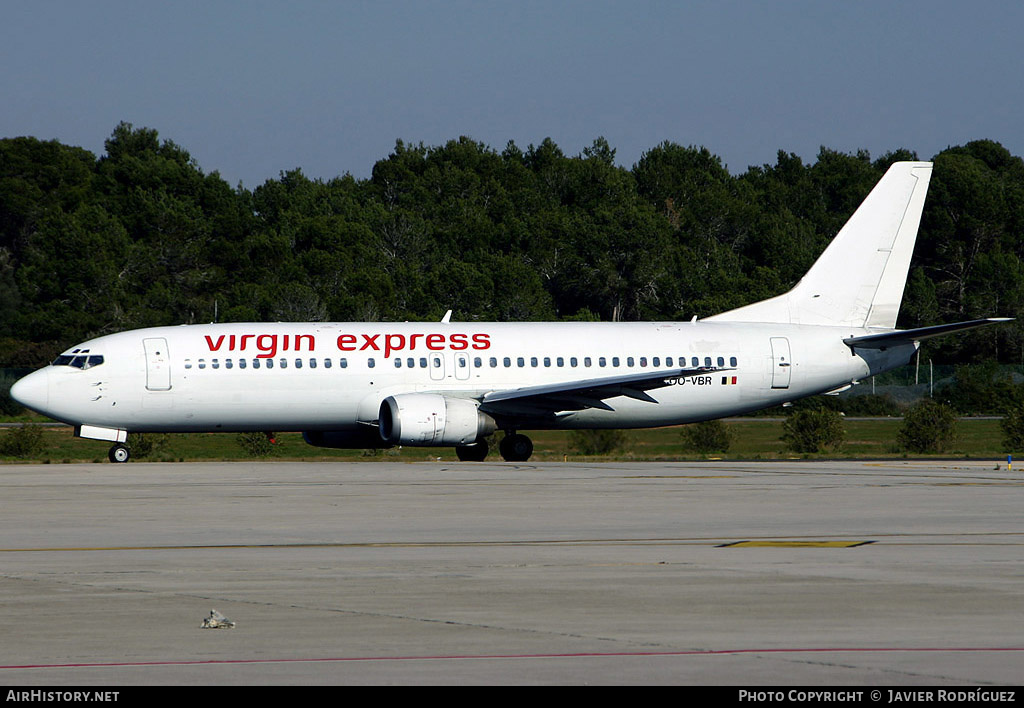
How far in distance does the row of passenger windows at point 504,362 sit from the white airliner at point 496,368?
0.13ft

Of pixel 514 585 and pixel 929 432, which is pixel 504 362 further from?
pixel 514 585

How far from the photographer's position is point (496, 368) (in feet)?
121

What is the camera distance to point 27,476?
96.0 ft

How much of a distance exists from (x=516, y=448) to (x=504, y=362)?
7.38ft

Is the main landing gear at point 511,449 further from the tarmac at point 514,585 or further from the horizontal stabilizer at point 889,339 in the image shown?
the tarmac at point 514,585

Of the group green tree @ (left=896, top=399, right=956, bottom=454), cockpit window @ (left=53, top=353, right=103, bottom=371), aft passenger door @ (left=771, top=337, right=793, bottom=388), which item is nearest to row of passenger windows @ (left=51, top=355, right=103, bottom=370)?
cockpit window @ (left=53, top=353, right=103, bottom=371)

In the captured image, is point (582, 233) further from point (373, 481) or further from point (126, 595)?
point (126, 595)

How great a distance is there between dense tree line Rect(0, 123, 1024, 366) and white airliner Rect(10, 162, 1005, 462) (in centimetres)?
4120

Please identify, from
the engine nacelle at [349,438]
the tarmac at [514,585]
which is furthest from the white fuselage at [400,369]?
the tarmac at [514,585]

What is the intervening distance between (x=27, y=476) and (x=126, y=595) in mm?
17653

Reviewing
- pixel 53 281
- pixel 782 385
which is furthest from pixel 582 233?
pixel 782 385

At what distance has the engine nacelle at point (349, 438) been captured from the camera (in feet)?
122

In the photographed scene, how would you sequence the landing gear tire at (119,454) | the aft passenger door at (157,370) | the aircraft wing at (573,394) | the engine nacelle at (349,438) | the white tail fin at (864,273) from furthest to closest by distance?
the white tail fin at (864,273), the engine nacelle at (349,438), the aircraft wing at (573,394), the landing gear tire at (119,454), the aft passenger door at (157,370)

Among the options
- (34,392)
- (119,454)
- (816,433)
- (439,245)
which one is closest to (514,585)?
(119,454)
